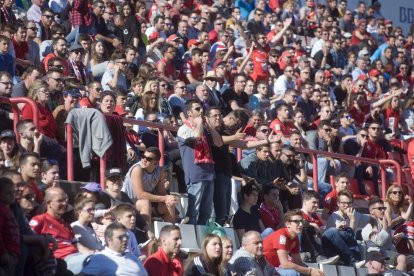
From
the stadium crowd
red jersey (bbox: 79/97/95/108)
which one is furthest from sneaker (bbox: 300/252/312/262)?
red jersey (bbox: 79/97/95/108)

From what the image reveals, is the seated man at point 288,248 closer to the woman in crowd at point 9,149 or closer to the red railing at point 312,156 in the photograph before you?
the red railing at point 312,156

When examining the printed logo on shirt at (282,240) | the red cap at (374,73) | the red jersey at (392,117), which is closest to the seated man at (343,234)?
the printed logo on shirt at (282,240)

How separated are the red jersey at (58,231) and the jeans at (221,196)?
135 inches

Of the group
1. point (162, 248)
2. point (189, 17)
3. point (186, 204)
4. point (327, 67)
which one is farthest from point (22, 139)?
point (327, 67)

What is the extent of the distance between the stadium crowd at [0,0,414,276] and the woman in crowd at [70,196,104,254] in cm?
1

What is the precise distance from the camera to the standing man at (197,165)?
14.2 meters

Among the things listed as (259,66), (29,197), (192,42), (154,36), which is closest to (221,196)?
(29,197)

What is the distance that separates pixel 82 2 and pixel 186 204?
5459 mm

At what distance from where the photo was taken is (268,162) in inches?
632

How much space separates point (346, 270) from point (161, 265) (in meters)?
3.90

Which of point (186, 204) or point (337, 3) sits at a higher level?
point (337, 3)

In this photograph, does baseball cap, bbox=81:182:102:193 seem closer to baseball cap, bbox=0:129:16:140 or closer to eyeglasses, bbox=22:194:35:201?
baseball cap, bbox=0:129:16:140

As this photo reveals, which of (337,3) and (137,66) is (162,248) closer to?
(137,66)

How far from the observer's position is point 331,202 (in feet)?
56.3
